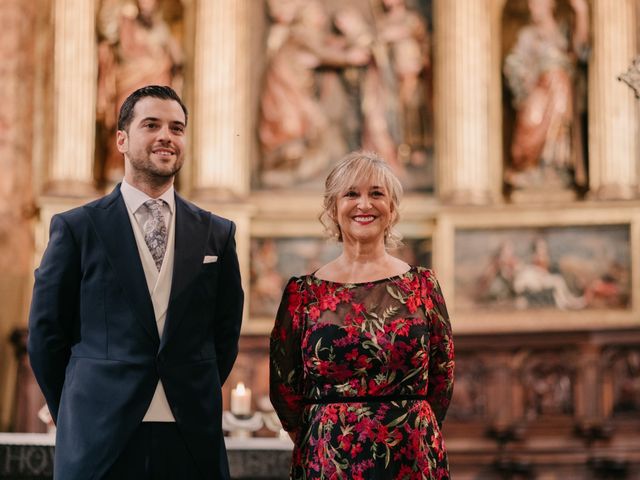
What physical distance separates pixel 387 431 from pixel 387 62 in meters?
8.12

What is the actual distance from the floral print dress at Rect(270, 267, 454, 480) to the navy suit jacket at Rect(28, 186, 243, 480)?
296 mm

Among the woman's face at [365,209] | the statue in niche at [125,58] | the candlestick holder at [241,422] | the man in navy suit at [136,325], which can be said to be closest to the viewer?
the man in navy suit at [136,325]

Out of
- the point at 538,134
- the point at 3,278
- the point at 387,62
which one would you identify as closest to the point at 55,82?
the point at 3,278

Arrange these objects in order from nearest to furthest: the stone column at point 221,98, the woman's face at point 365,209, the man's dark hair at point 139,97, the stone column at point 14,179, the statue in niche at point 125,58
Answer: the man's dark hair at point 139,97 → the woman's face at point 365,209 → the stone column at point 14,179 → the stone column at point 221,98 → the statue in niche at point 125,58

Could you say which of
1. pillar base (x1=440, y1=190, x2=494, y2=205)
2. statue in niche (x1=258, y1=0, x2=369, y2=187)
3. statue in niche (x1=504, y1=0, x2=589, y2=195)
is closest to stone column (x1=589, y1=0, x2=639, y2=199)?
statue in niche (x1=504, y1=0, x2=589, y2=195)

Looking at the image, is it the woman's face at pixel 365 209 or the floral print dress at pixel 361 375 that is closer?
the floral print dress at pixel 361 375

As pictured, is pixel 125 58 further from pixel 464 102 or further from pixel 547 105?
pixel 547 105

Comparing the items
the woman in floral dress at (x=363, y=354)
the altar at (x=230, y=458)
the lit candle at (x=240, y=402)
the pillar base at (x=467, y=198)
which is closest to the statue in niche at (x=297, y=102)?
the pillar base at (x=467, y=198)

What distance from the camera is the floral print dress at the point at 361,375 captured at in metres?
3.50

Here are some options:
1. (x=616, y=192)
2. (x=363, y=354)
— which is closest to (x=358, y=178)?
(x=363, y=354)

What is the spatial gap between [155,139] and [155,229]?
28 cm

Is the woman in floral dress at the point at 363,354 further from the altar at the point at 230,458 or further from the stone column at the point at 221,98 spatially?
the stone column at the point at 221,98

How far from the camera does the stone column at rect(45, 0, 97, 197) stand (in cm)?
1073

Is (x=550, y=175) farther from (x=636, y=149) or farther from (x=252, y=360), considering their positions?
(x=252, y=360)
